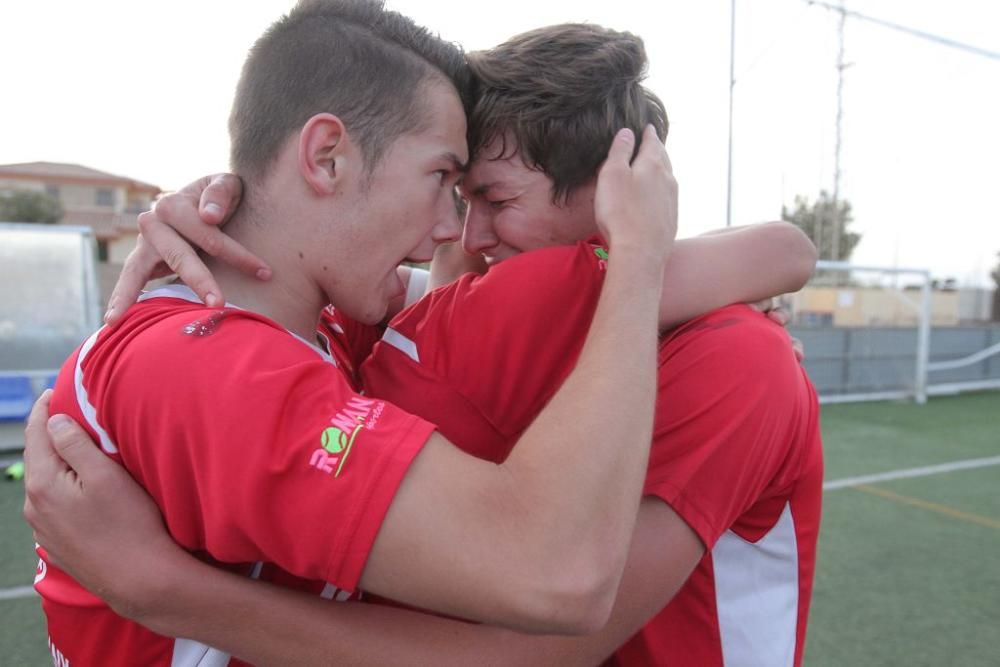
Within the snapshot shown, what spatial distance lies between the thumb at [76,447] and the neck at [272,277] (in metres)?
0.34

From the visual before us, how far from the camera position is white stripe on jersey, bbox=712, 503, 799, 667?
1.38m

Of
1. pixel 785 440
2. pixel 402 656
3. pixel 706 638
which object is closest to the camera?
pixel 402 656

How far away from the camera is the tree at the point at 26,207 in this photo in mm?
24828

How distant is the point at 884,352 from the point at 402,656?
1295cm

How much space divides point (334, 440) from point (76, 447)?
0.41m

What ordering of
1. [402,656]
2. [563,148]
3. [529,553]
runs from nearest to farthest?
[529,553] → [402,656] → [563,148]

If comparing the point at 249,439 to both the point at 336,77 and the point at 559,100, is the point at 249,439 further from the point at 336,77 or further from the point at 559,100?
the point at 559,100

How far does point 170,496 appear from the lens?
3.23 ft

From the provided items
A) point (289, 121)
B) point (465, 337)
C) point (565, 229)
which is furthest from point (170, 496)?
point (565, 229)

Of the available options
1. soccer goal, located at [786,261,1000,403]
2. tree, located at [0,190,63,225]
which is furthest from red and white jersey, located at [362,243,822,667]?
tree, located at [0,190,63,225]

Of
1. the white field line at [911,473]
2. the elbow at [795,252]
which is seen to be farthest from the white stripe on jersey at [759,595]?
the white field line at [911,473]

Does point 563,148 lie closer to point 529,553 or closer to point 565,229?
point 565,229

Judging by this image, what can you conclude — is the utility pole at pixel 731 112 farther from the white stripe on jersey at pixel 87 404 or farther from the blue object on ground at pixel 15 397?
the blue object on ground at pixel 15 397

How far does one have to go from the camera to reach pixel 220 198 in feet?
4.37
